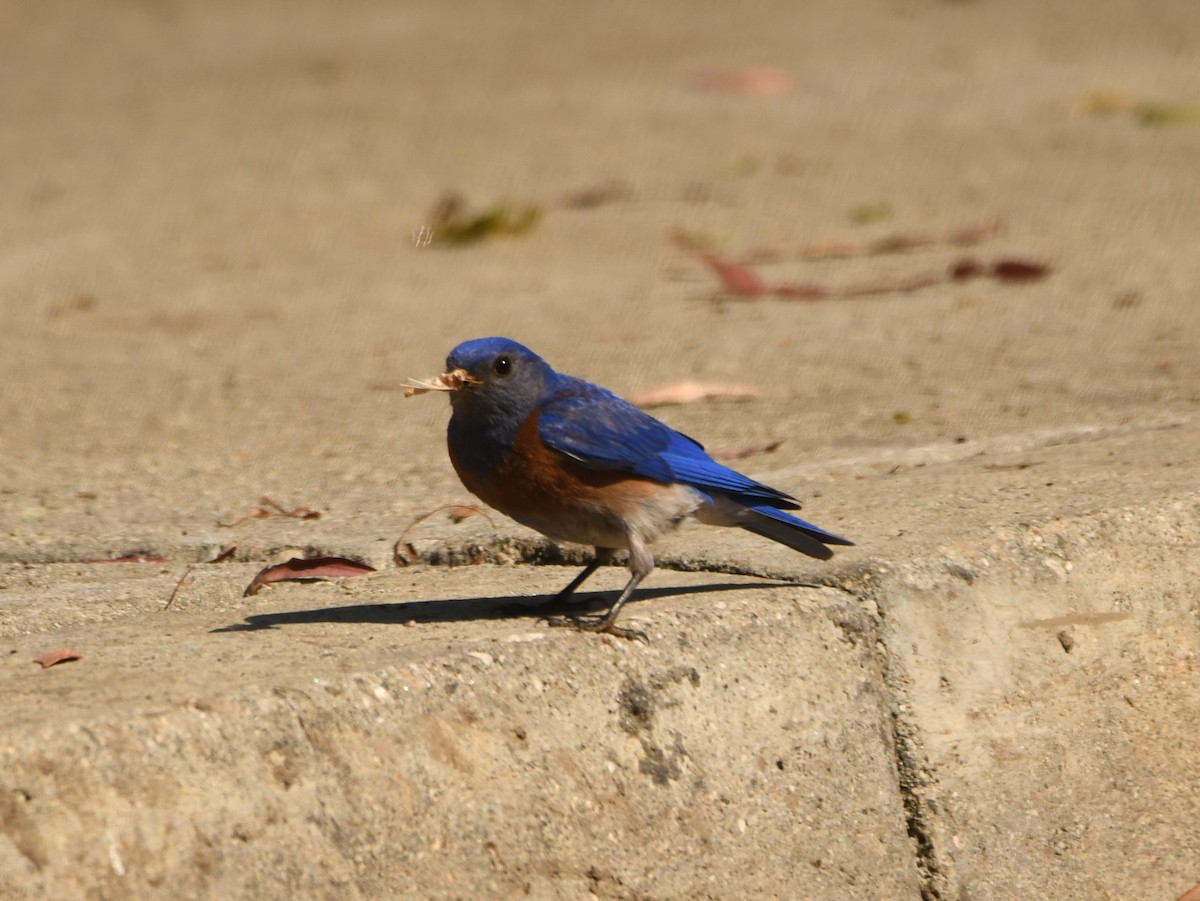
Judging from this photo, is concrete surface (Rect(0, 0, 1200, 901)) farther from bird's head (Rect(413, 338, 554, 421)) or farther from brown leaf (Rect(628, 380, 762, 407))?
bird's head (Rect(413, 338, 554, 421))

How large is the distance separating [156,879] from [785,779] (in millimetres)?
1141

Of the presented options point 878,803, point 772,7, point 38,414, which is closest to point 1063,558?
point 878,803

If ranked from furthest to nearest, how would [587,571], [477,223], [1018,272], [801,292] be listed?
1. [477,223]
2. [801,292]
3. [1018,272]
4. [587,571]

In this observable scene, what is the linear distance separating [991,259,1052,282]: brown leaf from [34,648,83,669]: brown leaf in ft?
15.7

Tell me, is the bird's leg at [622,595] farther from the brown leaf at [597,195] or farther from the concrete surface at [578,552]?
the brown leaf at [597,195]

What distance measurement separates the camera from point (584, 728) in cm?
291

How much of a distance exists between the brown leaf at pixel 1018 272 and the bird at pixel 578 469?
146 inches

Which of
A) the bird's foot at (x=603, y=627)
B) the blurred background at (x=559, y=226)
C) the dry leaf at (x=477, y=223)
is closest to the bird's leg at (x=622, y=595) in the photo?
the bird's foot at (x=603, y=627)

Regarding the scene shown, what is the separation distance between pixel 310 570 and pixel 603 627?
0.92m

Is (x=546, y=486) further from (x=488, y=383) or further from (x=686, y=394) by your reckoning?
(x=686, y=394)

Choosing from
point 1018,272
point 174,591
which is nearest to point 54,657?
point 174,591

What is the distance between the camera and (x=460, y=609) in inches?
131

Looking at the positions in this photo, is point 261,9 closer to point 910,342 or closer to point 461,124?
point 461,124

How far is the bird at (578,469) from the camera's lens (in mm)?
3369
